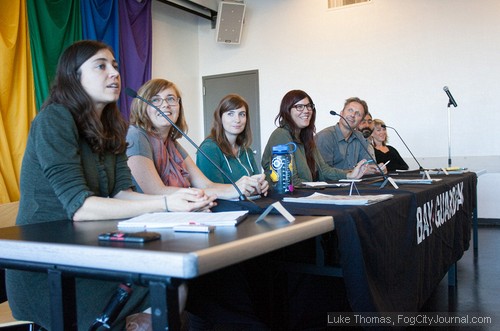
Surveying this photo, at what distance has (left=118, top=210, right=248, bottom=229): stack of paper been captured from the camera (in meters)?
1.03

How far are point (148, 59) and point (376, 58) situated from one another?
2.49 meters

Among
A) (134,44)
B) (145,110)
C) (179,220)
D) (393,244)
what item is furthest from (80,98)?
(134,44)

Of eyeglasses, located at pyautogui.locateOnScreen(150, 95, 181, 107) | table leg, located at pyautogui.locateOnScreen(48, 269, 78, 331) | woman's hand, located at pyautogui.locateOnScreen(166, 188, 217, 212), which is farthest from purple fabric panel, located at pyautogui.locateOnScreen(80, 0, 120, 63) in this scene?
table leg, located at pyautogui.locateOnScreen(48, 269, 78, 331)

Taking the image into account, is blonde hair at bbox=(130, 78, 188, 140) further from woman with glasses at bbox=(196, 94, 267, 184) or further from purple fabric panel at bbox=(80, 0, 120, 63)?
purple fabric panel at bbox=(80, 0, 120, 63)

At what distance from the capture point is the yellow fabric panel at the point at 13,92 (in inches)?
143

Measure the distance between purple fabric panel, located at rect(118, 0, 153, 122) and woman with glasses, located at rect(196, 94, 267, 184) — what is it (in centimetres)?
246

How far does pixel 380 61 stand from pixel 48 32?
3.35 metres

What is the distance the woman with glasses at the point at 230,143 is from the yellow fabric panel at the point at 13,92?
1819mm

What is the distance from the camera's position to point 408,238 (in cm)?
176

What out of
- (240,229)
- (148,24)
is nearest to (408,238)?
(240,229)

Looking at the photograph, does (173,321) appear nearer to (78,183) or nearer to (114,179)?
(78,183)

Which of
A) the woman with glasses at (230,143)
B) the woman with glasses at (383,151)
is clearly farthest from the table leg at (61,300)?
the woman with glasses at (383,151)

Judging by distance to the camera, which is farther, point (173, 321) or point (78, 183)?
point (78, 183)

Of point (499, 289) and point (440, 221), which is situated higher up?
point (440, 221)
